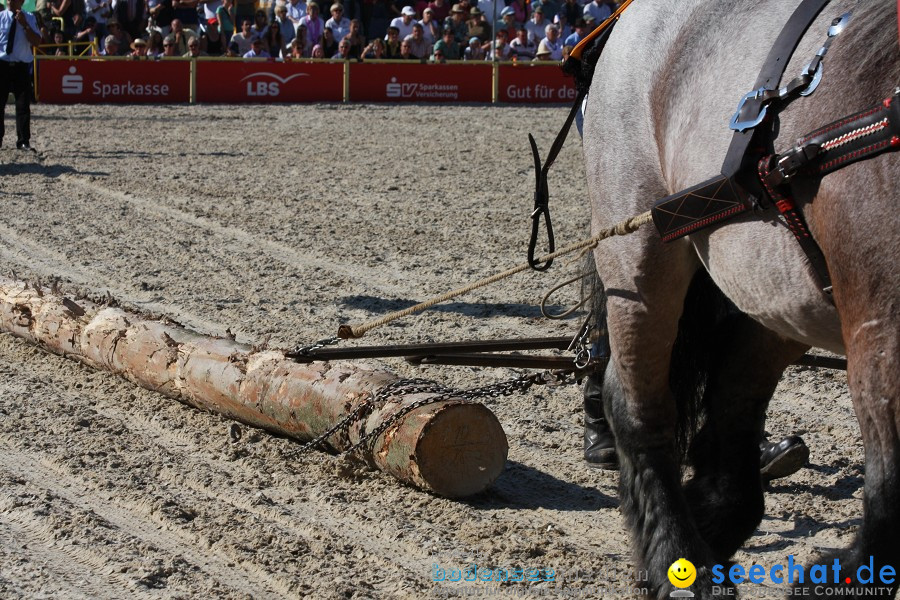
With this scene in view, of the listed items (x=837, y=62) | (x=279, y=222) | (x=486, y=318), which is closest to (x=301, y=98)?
(x=279, y=222)

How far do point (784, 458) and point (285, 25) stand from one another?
16.6m

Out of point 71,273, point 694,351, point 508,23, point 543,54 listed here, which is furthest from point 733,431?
point 508,23

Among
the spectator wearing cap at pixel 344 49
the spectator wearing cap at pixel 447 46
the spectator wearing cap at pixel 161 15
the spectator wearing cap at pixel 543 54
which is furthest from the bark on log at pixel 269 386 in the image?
the spectator wearing cap at pixel 543 54

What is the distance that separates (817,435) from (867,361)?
7.82 feet

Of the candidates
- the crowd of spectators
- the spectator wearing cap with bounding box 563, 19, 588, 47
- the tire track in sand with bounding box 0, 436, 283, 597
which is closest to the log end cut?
the tire track in sand with bounding box 0, 436, 283, 597

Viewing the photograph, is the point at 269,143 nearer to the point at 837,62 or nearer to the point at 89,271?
the point at 89,271

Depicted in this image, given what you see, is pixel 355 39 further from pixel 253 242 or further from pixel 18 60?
pixel 253 242

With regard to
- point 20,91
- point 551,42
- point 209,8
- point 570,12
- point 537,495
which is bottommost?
point 537,495

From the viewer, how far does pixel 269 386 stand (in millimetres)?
4148

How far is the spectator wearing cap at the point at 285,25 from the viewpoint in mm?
18844

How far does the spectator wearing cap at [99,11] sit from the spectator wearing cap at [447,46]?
5549mm

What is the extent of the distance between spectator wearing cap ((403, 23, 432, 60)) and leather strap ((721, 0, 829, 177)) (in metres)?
16.7

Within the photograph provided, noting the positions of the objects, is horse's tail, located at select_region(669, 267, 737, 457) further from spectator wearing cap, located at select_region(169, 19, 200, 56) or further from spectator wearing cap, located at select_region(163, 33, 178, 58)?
spectator wearing cap, located at select_region(169, 19, 200, 56)

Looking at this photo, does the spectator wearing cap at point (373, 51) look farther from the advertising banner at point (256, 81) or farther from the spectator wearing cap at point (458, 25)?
the spectator wearing cap at point (458, 25)
